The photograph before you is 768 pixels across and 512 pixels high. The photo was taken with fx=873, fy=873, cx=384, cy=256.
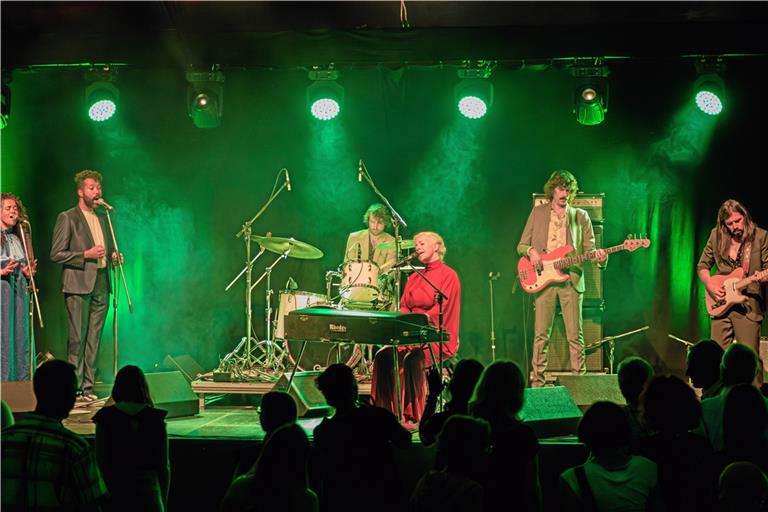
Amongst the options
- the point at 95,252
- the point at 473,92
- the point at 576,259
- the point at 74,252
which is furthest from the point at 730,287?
the point at 74,252

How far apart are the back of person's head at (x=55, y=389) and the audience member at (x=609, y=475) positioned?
223 centimetres

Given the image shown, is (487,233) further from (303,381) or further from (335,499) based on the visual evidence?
(335,499)

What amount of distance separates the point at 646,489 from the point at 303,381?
4.66 metres

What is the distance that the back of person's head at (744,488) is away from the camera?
12.9 ft

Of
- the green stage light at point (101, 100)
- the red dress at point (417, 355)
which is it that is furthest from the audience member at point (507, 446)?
the green stage light at point (101, 100)

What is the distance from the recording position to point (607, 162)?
37.1 feet

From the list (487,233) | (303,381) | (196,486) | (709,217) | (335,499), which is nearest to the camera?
(335,499)

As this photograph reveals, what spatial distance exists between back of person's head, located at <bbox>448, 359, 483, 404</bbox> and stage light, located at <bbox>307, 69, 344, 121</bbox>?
227 inches

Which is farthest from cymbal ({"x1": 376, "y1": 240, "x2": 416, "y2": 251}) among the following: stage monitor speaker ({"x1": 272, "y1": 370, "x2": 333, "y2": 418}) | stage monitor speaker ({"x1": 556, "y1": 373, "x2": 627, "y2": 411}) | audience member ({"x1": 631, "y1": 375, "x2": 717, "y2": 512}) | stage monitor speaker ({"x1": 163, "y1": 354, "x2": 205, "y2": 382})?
audience member ({"x1": 631, "y1": 375, "x2": 717, "y2": 512})

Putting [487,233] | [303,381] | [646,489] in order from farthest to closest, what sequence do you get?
[487,233], [303,381], [646,489]

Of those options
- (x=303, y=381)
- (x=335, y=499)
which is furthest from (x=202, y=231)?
(x=335, y=499)

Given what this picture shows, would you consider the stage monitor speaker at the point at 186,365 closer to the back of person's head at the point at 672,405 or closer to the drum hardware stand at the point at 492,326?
the drum hardware stand at the point at 492,326

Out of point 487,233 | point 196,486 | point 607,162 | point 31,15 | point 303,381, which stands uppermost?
point 31,15

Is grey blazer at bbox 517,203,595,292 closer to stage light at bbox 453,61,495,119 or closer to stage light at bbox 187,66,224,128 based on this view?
stage light at bbox 453,61,495,119
